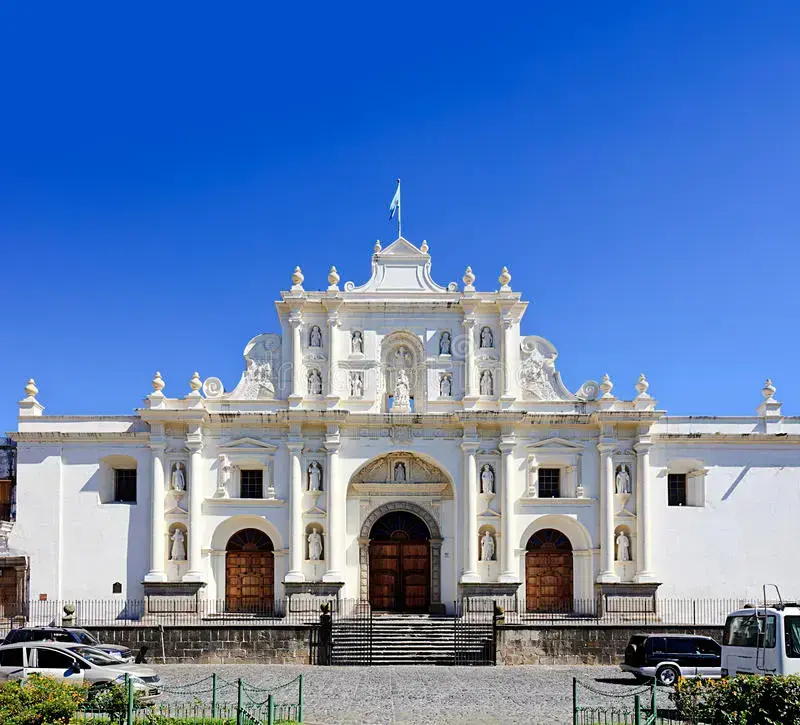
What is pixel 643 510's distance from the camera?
1419 inches

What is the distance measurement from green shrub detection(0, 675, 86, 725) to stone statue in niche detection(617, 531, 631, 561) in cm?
2298

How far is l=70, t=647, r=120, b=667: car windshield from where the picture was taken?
24.4m

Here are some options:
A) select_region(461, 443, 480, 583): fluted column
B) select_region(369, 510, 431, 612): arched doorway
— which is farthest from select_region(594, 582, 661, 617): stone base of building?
select_region(369, 510, 431, 612): arched doorway

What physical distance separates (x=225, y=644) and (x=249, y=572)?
209 inches

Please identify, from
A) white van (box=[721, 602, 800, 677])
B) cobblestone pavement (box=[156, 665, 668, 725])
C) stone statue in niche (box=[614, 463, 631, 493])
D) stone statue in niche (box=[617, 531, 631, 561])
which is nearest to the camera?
white van (box=[721, 602, 800, 677])

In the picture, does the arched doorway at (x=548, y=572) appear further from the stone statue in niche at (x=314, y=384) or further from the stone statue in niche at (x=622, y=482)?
the stone statue in niche at (x=314, y=384)

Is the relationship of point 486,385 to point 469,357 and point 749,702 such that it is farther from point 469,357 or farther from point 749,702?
point 749,702

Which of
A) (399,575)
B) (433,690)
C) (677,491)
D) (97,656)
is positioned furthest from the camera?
(677,491)

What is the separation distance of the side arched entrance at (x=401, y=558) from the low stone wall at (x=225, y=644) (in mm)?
5379

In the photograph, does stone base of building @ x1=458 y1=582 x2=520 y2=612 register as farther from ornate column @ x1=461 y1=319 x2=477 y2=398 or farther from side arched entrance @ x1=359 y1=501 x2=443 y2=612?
ornate column @ x1=461 y1=319 x2=477 y2=398

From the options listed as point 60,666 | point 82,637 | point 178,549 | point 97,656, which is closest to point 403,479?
point 178,549

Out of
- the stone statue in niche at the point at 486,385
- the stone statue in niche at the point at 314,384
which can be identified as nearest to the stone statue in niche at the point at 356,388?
the stone statue in niche at the point at 314,384

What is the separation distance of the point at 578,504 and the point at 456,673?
933 centimetres

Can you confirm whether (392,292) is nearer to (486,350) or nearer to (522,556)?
Answer: (486,350)
